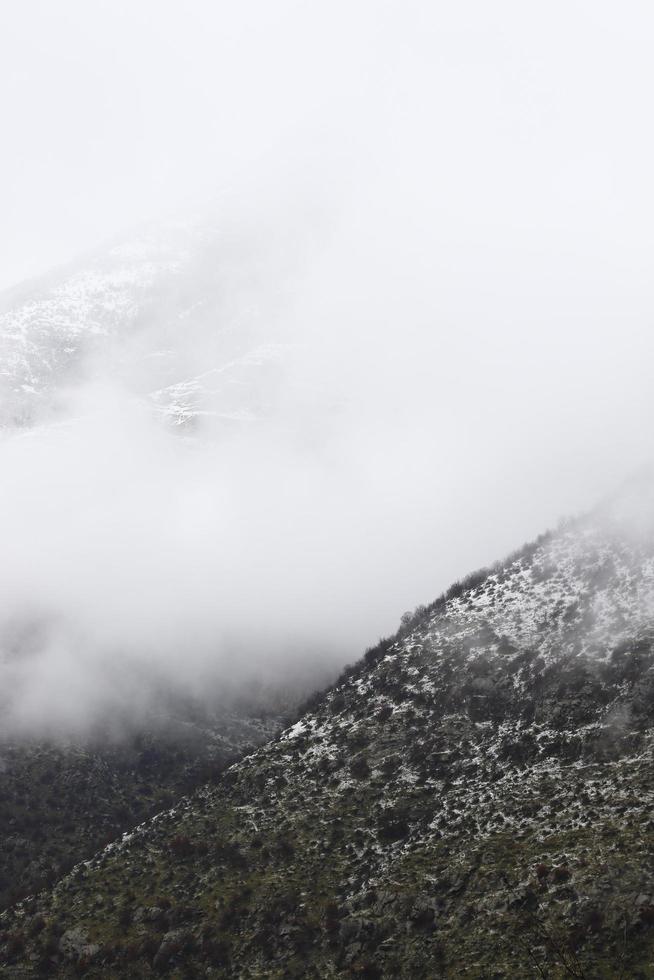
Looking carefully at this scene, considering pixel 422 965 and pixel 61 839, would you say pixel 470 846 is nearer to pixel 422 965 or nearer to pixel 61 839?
pixel 422 965

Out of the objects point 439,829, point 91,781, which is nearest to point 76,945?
point 439,829

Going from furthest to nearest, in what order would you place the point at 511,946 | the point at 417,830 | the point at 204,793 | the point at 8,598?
1. the point at 8,598
2. the point at 204,793
3. the point at 417,830
4. the point at 511,946

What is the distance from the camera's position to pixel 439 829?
43125mm

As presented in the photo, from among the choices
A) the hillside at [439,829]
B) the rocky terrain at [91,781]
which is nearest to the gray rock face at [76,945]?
the hillside at [439,829]

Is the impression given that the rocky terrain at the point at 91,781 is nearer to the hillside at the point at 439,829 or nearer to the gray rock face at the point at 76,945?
the hillside at the point at 439,829

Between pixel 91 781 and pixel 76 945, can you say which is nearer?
pixel 76 945

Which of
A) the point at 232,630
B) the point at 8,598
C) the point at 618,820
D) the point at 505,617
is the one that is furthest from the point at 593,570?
the point at 8,598

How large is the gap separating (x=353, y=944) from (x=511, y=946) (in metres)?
9.39

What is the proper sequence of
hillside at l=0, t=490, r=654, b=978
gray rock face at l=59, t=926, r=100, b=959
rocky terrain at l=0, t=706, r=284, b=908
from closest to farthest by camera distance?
hillside at l=0, t=490, r=654, b=978 < gray rock face at l=59, t=926, r=100, b=959 < rocky terrain at l=0, t=706, r=284, b=908

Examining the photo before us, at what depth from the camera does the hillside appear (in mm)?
34000

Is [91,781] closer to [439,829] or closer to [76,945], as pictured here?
[76,945]

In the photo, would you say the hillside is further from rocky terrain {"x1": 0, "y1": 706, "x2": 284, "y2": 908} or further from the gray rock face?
rocky terrain {"x1": 0, "y1": 706, "x2": 284, "y2": 908}

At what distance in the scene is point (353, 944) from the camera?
3766 cm

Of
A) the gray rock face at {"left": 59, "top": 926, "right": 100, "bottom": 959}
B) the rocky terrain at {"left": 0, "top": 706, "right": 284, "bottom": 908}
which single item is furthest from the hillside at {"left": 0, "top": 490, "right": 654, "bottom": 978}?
the rocky terrain at {"left": 0, "top": 706, "right": 284, "bottom": 908}
